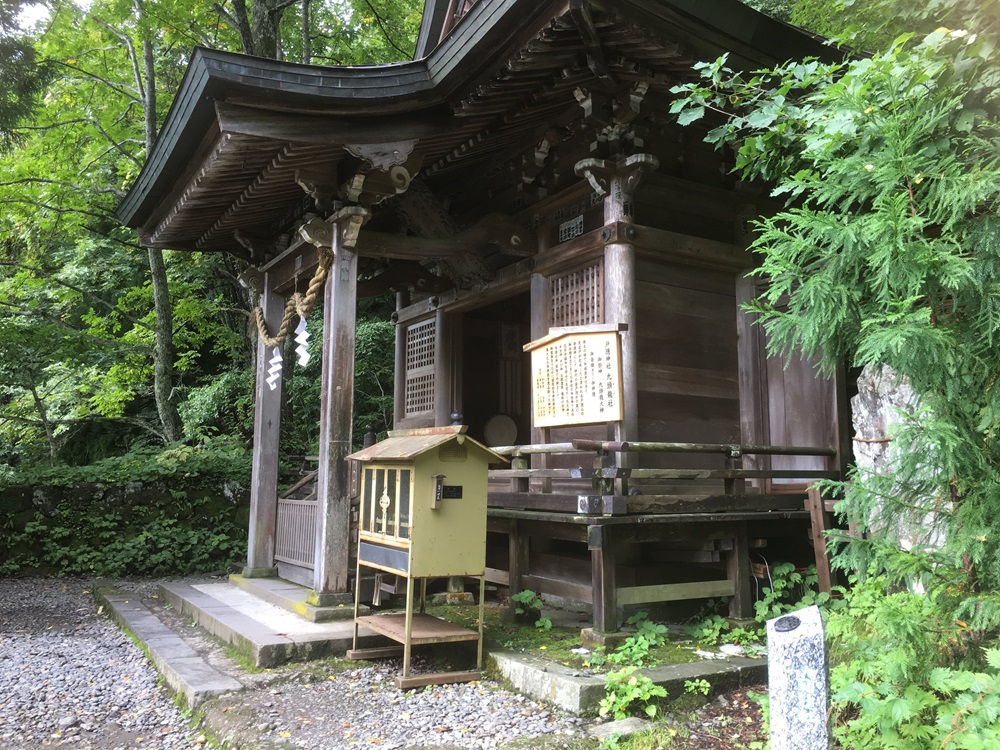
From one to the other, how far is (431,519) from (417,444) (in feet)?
1.74

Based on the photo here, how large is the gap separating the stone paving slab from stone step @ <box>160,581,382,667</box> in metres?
0.29

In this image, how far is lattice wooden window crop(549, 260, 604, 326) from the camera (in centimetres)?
680

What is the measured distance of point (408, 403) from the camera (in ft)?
32.1

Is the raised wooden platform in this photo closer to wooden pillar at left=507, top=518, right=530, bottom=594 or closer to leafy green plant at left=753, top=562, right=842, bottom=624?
wooden pillar at left=507, top=518, right=530, bottom=594

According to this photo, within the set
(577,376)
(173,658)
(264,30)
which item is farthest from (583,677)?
(264,30)

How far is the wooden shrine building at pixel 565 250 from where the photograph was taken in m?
5.52

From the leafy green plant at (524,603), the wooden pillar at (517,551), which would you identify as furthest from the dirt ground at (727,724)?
the wooden pillar at (517,551)

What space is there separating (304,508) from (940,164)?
6400mm

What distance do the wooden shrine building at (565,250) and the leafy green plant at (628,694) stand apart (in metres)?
0.92

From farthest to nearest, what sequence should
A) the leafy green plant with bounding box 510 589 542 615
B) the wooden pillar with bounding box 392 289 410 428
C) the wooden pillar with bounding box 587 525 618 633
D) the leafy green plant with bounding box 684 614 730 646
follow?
the wooden pillar with bounding box 392 289 410 428, the leafy green plant with bounding box 510 589 542 615, the leafy green plant with bounding box 684 614 730 646, the wooden pillar with bounding box 587 525 618 633

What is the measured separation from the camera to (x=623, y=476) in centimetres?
545

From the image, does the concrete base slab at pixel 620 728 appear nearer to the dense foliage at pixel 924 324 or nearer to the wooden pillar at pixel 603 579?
the dense foliage at pixel 924 324

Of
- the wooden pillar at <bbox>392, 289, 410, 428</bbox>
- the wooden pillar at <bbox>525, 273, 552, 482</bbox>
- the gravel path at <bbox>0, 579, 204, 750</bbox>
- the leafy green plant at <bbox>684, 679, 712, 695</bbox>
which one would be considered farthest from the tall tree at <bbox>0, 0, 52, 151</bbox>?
the leafy green plant at <bbox>684, 679, 712, 695</bbox>

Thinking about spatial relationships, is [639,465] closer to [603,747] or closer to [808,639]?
[603,747]
